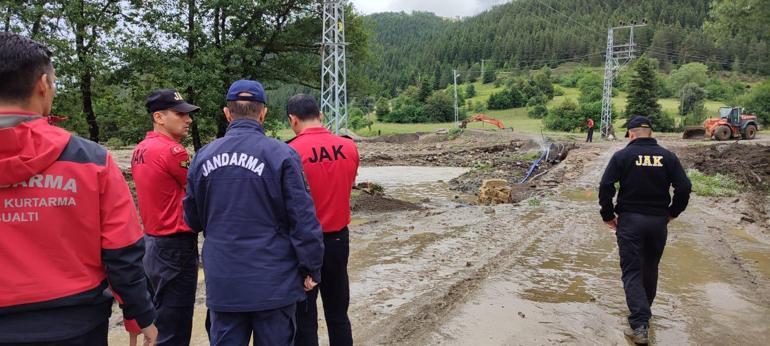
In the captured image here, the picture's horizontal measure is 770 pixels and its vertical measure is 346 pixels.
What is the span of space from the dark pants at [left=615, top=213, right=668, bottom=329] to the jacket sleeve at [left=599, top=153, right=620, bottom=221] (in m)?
0.13

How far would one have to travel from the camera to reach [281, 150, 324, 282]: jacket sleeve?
2.51m

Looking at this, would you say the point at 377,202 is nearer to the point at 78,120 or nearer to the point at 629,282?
the point at 629,282

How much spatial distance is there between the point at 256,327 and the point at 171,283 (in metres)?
0.95

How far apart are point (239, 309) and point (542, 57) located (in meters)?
130

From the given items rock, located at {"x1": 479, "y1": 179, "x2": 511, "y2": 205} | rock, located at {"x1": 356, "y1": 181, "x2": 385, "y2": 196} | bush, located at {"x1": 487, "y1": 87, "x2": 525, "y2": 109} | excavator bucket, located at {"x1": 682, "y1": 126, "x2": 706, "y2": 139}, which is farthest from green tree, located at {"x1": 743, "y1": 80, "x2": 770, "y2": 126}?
rock, located at {"x1": 356, "y1": 181, "x2": 385, "y2": 196}

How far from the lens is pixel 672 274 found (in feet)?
20.3

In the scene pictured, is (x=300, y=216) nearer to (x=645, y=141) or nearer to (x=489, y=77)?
(x=645, y=141)

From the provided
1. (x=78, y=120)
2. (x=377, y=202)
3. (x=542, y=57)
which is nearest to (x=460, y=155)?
(x=377, y=202)

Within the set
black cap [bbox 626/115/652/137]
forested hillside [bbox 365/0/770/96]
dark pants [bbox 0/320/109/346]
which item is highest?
forested hillside [bbox 365/0/770/96]

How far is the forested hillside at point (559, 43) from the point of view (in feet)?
346

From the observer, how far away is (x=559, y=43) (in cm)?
12256

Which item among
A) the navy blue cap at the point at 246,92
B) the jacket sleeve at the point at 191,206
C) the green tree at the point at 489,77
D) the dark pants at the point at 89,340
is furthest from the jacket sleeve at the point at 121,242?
the green tree at the point at 489,77

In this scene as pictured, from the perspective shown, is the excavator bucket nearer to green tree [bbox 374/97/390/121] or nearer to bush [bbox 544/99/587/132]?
bush [bbox 544/99/587/132]

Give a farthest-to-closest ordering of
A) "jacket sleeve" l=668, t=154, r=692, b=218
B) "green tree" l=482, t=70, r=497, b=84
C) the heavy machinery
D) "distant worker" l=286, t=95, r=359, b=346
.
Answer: "green tree" l=482, t=70, r=497, b=84 → the heavy machinery → "jacket sleeve" l=668, t=154, r=692, b=218 → "distant worker" l=286, t=95, r=359, b=346
